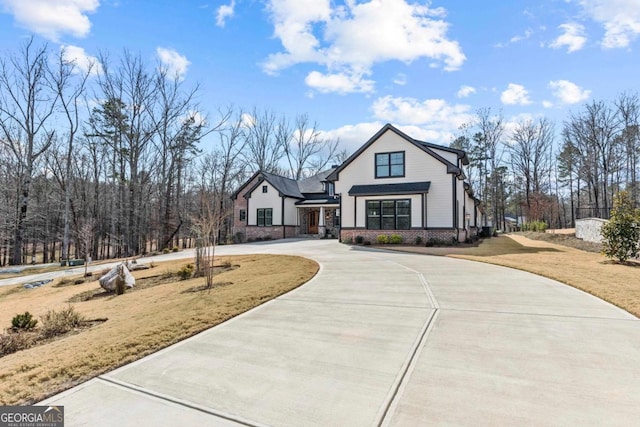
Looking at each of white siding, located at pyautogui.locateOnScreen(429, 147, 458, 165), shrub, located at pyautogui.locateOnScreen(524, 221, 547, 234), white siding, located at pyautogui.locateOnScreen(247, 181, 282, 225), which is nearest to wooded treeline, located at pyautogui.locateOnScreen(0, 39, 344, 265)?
white siding, located at pyautogui.locateOnScreen(247, 181, 282, 225)

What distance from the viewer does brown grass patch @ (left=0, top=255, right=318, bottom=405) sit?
11.2 feet

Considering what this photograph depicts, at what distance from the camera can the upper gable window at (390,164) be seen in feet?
64.6

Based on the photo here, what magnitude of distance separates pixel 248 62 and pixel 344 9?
323 inches

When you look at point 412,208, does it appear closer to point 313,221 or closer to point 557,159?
point 313,221

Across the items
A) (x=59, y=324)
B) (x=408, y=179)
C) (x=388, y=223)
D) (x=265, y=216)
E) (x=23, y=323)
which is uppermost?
(x=408, y=179)

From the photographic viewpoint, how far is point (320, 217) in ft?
89.0

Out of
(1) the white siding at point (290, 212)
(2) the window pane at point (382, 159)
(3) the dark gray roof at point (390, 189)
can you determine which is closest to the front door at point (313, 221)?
(1) the white siding at point (290, 212)

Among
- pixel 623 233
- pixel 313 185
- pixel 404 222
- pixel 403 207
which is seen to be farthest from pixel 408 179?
pixel 313 185

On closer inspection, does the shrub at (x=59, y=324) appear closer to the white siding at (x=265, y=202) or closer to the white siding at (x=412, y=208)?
the white siding at (x=412, y=208)

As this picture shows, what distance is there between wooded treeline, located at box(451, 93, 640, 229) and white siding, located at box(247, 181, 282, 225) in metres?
25.6

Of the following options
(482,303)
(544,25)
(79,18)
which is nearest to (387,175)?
(544,25)

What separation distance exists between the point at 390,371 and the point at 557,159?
4375 centimetres

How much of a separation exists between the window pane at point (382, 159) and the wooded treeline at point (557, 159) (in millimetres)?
20672

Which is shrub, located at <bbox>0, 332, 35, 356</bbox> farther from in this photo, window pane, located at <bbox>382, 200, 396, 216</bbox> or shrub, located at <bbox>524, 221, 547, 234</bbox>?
shrub, located at <bbox>524, 221, 547, 234</bbox>
